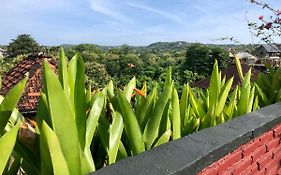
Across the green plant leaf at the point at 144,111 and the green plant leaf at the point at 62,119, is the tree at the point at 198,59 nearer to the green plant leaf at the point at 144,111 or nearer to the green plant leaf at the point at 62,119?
the green plant leaf at the point at 144,111

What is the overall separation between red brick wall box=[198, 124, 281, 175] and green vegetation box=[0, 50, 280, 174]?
0.26m

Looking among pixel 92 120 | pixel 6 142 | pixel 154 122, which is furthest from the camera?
pixel 154 122

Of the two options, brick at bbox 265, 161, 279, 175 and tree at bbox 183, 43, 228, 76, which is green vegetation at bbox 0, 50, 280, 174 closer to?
brick at bbox 265, 161, 279, 175

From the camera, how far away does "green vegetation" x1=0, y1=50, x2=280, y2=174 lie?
1.17 metres

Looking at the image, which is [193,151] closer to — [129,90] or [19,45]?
[129,90]

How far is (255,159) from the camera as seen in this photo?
2027mm

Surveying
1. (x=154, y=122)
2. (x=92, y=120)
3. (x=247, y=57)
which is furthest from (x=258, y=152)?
(x=247, y=57)

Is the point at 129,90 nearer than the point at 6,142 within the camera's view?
No

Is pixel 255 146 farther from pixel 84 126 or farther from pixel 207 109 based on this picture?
pixel 84 126

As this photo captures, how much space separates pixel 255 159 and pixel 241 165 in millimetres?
213

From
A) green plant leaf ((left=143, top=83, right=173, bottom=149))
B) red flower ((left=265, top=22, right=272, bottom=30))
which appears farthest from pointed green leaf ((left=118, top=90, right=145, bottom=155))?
red flower ((left=265, top=22, right=272, bottom=30))

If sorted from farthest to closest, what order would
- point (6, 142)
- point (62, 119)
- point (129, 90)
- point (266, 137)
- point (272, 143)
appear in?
point (272, 143) < point (266, 137) < point (129, 90) < point (62, 119) < point (6, 142)

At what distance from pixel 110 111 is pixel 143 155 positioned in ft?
1.64

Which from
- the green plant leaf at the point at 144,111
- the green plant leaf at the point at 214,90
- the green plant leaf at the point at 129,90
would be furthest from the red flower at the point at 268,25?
the green plant leaf at the point at 144,111
